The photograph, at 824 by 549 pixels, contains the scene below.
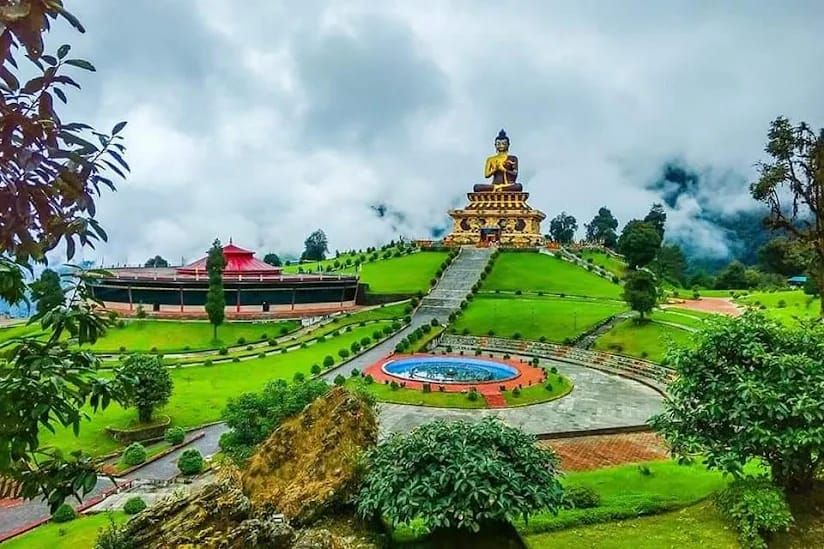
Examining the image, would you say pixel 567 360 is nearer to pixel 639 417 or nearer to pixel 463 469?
pixel 639 417

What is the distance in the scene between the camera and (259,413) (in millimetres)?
17234

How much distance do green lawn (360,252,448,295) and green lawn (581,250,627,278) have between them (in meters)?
17.5

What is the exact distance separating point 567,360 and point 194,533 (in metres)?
32.7

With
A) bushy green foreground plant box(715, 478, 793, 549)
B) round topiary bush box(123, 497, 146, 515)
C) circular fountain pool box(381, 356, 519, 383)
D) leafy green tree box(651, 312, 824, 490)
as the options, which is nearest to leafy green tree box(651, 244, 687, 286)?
circular fountain pool box(381, 356, 519, 383)

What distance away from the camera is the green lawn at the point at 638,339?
35.9 m

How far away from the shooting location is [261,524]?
7789 millimetres

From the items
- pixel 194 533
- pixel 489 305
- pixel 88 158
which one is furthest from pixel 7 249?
pixel 489 305

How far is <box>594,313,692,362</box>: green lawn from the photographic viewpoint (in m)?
35.9

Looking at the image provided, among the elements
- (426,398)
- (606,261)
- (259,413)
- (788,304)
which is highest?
(606,261)

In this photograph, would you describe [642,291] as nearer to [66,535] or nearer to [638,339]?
[638,339]

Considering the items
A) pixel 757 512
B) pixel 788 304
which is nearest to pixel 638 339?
pixel 788 304

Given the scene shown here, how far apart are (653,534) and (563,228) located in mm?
97856

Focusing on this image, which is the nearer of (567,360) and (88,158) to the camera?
(88,158)

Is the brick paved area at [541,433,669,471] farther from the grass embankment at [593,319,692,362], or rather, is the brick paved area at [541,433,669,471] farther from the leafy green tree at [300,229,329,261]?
the leafy green tree at [300,229,329,261]
